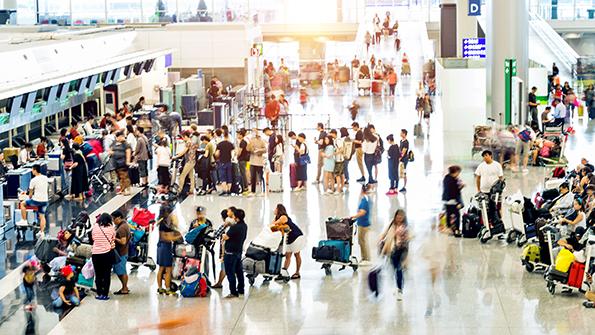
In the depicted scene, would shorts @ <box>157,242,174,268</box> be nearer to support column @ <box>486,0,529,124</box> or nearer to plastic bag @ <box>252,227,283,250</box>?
plastic bag @ <box>252,227,283,250</box>

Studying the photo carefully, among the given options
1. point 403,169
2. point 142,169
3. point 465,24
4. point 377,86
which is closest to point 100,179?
point 142,169

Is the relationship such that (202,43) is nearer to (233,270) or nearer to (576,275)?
(233,270)

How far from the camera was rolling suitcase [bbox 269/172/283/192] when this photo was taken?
24000mm

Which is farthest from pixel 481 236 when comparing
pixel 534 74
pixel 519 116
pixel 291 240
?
pixel 534 74

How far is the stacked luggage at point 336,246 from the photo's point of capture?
661 inches

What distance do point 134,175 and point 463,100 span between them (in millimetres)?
12264

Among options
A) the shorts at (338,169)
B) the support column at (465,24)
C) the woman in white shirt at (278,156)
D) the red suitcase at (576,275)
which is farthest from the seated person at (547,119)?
the red suitcase at (576,275)

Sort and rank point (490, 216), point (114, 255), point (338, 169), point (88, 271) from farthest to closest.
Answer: point (338, 169), point (490, 216), point (88, 271), point (114, 255)

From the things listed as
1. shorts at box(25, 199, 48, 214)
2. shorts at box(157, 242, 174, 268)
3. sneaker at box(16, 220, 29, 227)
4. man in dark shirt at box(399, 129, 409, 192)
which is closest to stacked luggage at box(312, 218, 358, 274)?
shorts at box(157, 242, 174, 268)

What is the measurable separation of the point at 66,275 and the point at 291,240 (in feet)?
9.91

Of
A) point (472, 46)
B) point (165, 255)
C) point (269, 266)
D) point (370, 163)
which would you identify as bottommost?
point (269, 266)

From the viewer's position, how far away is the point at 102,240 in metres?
15.4

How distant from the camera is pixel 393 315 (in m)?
14.7

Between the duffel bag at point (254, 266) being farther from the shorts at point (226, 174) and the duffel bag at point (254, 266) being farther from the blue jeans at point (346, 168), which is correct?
the blue jeans at point (346, 168)
